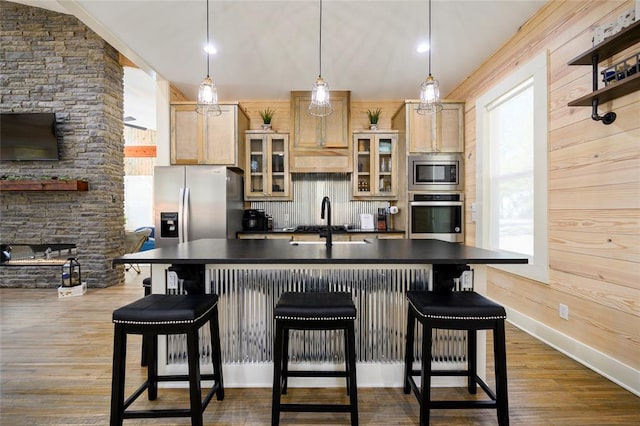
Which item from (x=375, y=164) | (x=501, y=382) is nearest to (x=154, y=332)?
(x=501, y=382)

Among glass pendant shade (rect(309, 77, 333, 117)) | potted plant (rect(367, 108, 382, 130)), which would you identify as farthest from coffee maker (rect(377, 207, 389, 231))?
glass pendant shade (rect(309, 77, 333, 117))

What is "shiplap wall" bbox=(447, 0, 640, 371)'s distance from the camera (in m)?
1.88

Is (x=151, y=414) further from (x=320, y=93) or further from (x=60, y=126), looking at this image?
(x=60, y=126)

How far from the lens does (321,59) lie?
10.9ft

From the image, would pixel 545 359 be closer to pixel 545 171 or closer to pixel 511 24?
pixel 545 171

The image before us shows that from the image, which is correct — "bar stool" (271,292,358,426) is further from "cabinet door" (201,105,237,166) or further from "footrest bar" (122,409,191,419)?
"cabinet door" (201,105,237,166)

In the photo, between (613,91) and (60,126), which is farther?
(60,126)

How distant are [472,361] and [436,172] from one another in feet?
8.47

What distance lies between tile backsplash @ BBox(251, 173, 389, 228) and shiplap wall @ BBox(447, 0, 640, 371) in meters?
2.31

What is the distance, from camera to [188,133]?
400cm

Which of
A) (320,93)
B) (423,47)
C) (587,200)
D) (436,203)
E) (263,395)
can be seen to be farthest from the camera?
(436,203)

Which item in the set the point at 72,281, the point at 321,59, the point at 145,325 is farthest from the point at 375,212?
the point at 72,281

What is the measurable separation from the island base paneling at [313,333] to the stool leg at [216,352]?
145 millimetres

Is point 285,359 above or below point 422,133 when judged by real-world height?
below
